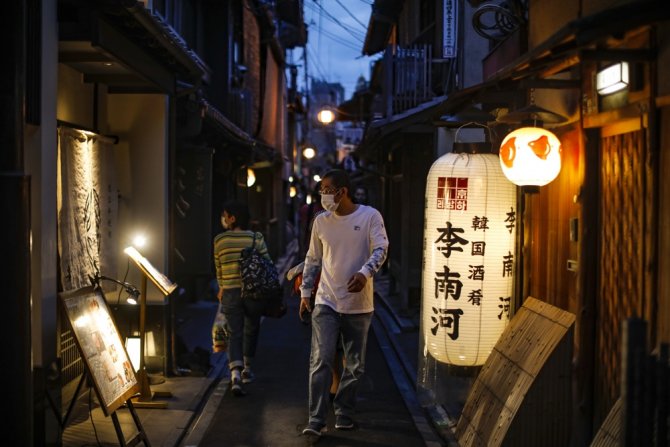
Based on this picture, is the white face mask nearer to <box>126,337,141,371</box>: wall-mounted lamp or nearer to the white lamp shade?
the white lamp shade

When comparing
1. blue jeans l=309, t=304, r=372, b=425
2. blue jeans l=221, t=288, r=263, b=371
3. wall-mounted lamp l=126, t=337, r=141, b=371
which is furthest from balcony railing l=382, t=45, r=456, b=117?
blue jeans l=309, t=304, r=372, b=425

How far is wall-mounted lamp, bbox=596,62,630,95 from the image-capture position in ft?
22.1

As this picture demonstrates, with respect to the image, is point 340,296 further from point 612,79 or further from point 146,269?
point 612,79

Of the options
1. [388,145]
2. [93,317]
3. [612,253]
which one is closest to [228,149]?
[388,145]

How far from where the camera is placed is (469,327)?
8891 mm

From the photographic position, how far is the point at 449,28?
17094mm

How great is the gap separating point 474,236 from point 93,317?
4.17 m

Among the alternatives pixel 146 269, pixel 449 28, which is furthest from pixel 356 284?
pixel 449 28

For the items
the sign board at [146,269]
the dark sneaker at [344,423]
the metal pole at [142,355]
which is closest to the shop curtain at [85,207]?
the sign board at [146,269]

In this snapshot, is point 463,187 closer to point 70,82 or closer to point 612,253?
point 612,253

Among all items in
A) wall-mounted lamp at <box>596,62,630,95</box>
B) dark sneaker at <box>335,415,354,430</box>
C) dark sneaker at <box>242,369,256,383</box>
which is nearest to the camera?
wall-mounted lamp at <box>596,62,630,95</box>

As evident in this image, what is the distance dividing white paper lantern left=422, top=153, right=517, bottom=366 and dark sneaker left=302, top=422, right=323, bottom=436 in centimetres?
171

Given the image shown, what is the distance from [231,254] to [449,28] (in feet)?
28.9

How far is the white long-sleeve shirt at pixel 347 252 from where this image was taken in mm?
8797
